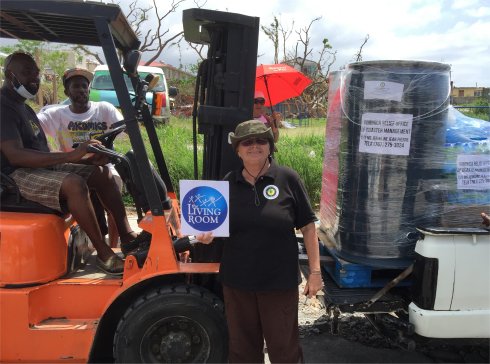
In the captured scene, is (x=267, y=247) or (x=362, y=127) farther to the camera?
(x=362, y=127)

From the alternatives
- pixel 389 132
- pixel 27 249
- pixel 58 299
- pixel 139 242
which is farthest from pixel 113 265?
pixel 389 132

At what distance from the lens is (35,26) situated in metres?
3.13

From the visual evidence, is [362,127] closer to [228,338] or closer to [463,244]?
[463,244]

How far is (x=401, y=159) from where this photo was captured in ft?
9.24

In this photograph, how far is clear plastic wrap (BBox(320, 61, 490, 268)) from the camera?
2775 millimetres

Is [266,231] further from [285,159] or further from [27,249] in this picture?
[285,159]

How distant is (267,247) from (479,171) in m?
1.55

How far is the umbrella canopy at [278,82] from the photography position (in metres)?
6.70

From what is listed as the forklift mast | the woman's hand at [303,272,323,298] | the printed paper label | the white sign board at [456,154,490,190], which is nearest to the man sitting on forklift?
the forklift mast

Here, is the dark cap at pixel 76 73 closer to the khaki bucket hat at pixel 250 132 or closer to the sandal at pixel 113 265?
the sandal at pixel 113 265

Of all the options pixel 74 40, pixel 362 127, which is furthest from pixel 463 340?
pixel 74 40

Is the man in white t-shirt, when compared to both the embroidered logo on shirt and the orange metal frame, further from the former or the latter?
the embroidered logo on shirt

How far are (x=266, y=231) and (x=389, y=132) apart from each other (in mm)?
1070

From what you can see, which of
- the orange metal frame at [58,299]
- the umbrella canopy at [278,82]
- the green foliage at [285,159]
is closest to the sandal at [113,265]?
the orange metal frame at [58,299]
